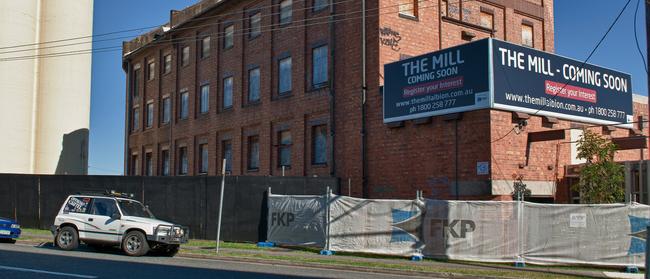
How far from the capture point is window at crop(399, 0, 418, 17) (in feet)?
76.6

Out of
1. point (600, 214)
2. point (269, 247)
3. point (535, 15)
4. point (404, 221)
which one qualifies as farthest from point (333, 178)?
point (535, 15)

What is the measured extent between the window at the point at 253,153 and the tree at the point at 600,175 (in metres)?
14.2

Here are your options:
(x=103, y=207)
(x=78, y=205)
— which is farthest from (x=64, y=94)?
(x=103, y=207)

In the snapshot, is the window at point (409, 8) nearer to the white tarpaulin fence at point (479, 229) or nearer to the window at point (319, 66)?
the window at point (319, 66)

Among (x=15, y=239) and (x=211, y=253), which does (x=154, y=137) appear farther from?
(x=211, y=253)

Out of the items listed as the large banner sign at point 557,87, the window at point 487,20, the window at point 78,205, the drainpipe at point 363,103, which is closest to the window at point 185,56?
the drainpipe at point 363,103

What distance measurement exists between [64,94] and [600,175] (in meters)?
35.5

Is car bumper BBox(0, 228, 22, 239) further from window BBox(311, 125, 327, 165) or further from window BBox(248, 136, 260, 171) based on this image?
window BBox(248, 136, 260, 171)

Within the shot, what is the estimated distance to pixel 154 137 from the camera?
1478 inches

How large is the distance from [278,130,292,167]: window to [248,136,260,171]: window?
5.33 feet

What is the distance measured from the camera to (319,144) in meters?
25.0

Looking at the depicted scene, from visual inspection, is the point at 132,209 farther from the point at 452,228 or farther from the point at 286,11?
the point at 286,11

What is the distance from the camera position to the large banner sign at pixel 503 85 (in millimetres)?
18594

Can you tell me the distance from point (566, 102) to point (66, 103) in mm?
33724
